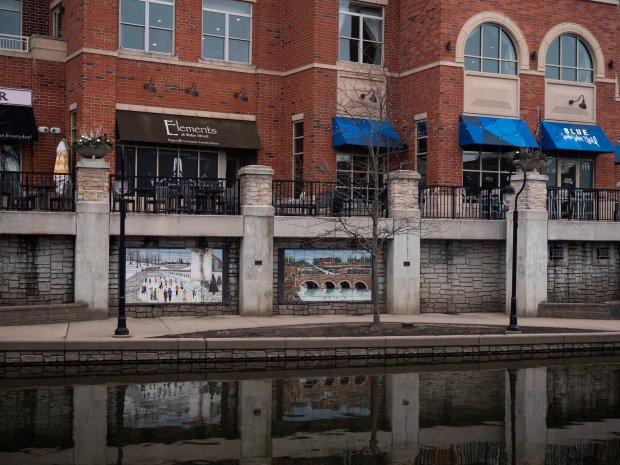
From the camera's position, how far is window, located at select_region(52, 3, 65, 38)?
2749 centimetres

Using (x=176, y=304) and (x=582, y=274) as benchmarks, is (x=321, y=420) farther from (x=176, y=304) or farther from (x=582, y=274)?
(x=582, y=274)

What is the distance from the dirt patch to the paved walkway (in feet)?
2.24

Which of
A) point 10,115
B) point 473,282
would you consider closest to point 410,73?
point 473,282

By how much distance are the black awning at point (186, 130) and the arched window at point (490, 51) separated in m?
7.21

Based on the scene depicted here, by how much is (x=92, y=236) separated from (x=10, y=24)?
10662 mm

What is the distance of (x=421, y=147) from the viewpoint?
27.2 metres

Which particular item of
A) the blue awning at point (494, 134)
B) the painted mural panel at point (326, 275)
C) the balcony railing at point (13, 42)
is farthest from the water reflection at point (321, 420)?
the balcony railing at point (13, 42)

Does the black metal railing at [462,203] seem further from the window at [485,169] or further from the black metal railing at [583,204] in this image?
the window at [485,169]

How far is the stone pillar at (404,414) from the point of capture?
10656mm

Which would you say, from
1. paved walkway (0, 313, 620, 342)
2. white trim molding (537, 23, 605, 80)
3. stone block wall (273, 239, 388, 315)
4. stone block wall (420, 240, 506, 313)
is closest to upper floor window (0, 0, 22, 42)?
paved walkway (0, 313, 620, 342)

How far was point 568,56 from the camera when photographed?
28.7 m

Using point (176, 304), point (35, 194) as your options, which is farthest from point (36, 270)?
point (176, 304)

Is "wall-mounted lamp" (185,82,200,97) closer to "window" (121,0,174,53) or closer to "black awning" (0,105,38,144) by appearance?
"window" (121,0,174,53)

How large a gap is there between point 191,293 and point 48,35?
1139 cm
